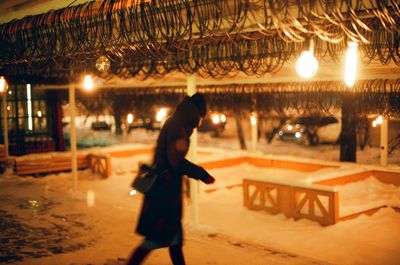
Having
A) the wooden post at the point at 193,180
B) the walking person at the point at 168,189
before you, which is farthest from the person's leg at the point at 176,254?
the wooden post at the point at 193,180

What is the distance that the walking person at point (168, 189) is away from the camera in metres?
3.80

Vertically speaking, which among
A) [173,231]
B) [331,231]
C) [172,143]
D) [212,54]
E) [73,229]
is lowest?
[331,231]

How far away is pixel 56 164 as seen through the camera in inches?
582

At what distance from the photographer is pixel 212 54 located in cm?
743

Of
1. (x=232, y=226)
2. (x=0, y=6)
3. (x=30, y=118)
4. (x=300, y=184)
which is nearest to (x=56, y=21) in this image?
(x=0, y=6)

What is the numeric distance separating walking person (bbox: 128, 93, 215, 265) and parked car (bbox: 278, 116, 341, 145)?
20232 millimetres

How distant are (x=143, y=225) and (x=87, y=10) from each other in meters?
2.45

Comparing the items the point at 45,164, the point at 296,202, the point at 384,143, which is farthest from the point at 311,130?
the point at 296,202

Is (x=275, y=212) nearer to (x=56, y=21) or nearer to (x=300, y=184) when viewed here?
(x=300, y=184)

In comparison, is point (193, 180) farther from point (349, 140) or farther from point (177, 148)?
point (349, 140)

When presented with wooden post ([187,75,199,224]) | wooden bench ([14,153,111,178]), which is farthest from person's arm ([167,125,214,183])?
wooden bench ([14,153,111,178])

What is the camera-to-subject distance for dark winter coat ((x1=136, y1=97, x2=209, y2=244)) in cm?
380

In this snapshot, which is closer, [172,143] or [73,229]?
[172,143]

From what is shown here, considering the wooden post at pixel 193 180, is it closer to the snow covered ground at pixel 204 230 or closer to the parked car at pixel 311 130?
the snow covered ground at pixel 204 230
